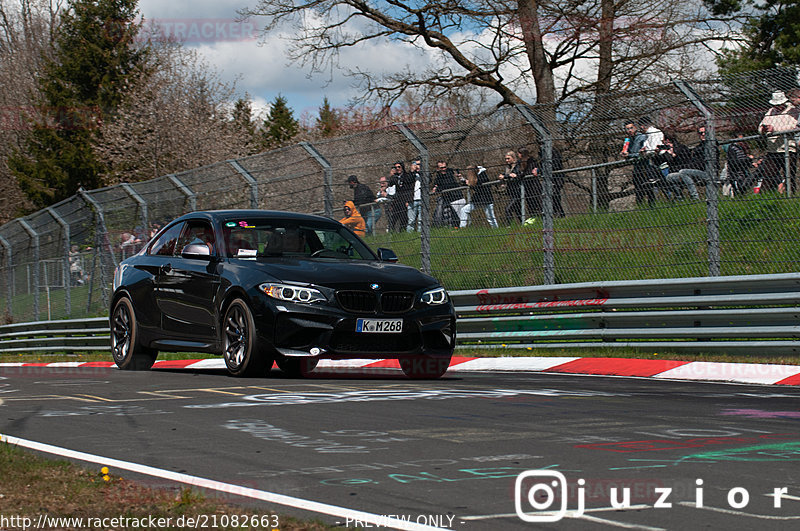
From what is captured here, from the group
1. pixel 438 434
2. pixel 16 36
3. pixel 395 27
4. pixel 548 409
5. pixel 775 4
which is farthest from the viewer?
pixel 16 36

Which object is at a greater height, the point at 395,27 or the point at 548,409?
the point at 395,27

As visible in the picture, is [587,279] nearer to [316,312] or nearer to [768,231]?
[768,231]

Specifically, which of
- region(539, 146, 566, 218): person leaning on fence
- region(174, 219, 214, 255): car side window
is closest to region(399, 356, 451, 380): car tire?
region(174, 219, 214, 255): car side window

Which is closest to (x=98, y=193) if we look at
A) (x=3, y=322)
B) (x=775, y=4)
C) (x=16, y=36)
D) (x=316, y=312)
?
(x=3, y=322)

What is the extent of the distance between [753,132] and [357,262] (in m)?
4.39

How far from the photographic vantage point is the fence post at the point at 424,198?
1506cm

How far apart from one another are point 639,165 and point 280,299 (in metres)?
4.80

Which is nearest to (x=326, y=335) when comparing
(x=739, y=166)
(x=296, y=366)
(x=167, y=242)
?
(x=296, y=366)

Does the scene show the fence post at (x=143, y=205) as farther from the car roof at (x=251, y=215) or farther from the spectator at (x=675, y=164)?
the spectator at (x=675, y=164)

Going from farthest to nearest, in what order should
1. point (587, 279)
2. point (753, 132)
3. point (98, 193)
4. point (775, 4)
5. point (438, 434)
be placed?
point (775, 4)
point (98, 193)
point (587, 279)
point (753, 132)
point (438, 434)

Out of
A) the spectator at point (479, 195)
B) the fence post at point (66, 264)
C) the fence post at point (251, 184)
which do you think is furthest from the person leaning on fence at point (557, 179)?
the fence post at point (66, 264)

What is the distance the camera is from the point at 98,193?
2159 cm

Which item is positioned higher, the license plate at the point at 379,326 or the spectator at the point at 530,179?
the spectator at the point at 530,179

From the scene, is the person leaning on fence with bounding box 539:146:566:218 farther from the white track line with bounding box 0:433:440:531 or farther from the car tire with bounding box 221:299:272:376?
the white track line with bounding box 0:433:440:531
